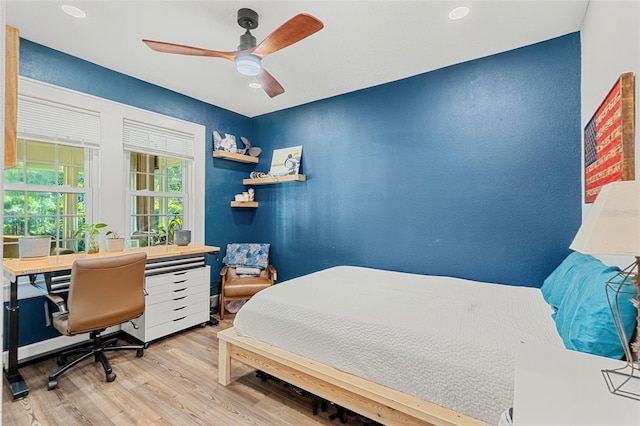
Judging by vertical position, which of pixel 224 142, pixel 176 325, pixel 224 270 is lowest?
pixel 176 325

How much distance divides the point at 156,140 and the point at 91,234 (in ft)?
4.04

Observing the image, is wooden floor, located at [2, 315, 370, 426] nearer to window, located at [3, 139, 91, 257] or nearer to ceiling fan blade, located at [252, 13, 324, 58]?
window, located at [3, 139, 91, 257]

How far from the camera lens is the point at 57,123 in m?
2.77

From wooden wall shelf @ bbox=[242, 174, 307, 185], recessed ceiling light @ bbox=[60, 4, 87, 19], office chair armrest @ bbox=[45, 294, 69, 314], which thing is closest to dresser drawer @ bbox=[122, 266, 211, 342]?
office chair armrest @ bbox=[45, 294, 69, 314]

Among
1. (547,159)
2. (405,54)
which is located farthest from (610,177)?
(405,54)

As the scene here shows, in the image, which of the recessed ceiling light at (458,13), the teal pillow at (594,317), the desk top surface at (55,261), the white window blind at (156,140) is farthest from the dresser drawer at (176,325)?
the recessed ceiling light at (458,13)

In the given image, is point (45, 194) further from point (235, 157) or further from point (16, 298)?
point (235, 157)

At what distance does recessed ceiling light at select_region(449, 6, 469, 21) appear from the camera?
6.96 ft

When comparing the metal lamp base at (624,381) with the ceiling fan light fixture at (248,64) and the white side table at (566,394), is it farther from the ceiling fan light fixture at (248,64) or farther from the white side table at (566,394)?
the ceiling fan light fixture at (248,64)

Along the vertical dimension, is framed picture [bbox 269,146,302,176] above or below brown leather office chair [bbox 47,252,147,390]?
above

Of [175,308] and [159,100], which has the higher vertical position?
[159,100]

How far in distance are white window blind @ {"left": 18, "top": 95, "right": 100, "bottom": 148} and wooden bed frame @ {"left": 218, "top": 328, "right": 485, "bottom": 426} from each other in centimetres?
232

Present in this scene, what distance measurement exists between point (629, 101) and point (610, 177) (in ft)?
1.35

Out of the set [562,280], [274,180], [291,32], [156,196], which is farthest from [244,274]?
[562,280]
